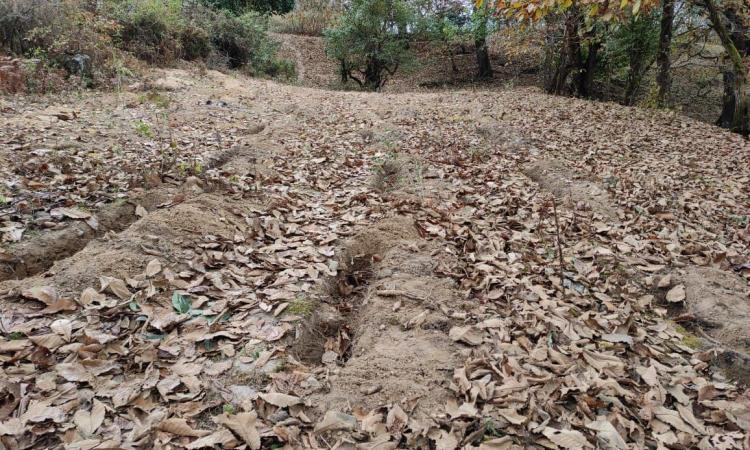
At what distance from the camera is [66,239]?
2.95 metres

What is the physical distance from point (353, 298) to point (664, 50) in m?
8.97

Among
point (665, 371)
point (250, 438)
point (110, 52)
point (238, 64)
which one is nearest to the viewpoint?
point (250, 438)

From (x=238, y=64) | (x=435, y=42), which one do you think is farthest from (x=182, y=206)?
(x=435, y=42)

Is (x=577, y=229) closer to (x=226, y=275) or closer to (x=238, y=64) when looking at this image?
(x=226, y=275)

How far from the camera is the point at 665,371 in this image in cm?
233

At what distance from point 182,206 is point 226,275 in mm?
862

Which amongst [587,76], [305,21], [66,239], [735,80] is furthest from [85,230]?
[305,21]

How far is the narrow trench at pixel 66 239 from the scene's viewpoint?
2.68 metres

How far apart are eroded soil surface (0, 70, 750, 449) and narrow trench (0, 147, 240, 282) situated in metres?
0.01

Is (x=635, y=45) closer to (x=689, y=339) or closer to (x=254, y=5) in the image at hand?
(x=689, y=339)

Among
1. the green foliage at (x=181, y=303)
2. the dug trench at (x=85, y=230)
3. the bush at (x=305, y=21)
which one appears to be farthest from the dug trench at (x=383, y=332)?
the bush at (x=305, y=21)

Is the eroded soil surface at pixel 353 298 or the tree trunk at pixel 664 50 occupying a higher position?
the tree trunk at pixel 664 50

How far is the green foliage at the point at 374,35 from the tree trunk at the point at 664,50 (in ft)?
19.8

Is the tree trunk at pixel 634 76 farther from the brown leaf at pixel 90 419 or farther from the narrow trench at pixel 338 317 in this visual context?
the brown leaf at pixel 90 419
